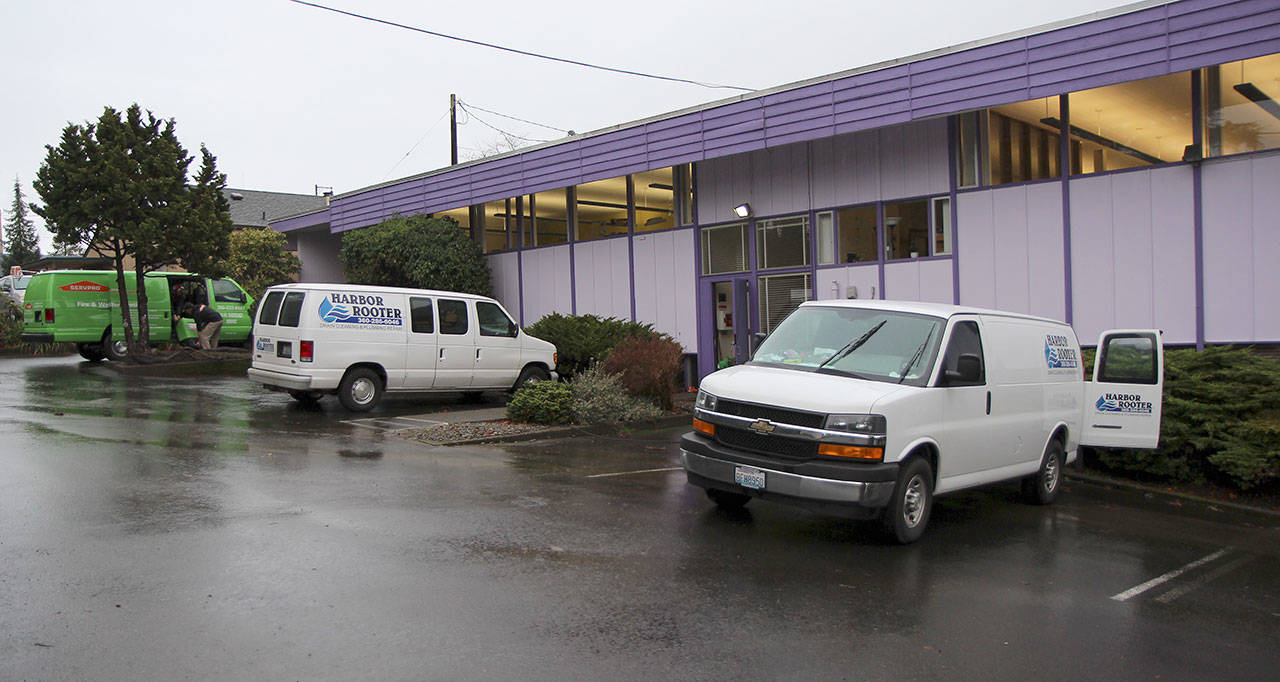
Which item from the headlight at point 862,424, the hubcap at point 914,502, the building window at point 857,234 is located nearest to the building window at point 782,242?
the building window at point 857,234

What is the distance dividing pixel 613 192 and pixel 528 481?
11.8 metres

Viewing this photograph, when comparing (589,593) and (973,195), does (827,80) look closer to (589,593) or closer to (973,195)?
(973,195)

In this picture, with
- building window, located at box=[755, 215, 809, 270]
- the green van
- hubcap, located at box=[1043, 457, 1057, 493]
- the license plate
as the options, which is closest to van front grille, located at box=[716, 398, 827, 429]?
the license plate

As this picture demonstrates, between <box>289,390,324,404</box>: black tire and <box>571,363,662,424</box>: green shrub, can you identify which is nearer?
<box>571,363,662,424</box>: green shrub

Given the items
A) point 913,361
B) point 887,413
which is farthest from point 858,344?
A: point 887,413

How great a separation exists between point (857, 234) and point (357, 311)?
27.9 ft

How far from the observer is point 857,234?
16.1 metres

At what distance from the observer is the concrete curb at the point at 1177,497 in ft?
30.7

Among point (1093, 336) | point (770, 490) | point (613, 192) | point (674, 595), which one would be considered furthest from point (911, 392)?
point (613, 192)

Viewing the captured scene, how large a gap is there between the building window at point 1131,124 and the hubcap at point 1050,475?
5.78 m

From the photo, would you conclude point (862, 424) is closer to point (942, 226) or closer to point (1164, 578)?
point (1164, 578)

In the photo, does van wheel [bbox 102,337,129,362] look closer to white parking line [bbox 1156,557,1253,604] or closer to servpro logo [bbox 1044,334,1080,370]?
servpro logo [bbox 1044,334,1080,370]

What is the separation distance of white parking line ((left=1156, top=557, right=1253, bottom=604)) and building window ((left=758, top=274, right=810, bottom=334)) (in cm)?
980

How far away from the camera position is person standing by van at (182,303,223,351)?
22.6 metres
